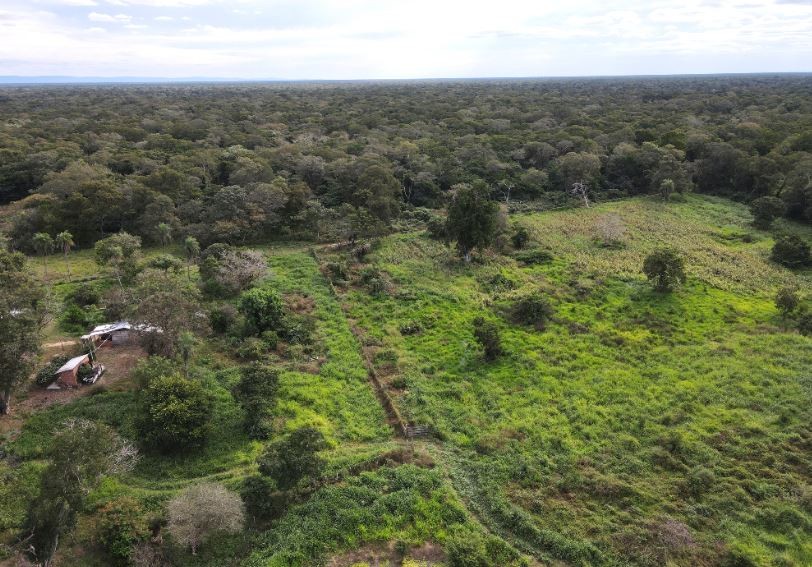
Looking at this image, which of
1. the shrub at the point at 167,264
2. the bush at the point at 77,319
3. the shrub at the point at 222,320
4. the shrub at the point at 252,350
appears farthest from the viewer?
the shrub at the point at 167,264

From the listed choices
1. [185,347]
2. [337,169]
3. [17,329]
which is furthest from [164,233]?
[17,329]

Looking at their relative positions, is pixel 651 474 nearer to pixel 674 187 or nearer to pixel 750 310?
pixel 750 310

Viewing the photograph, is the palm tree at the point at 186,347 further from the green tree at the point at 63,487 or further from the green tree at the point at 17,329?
the green tree at the point at 63,487

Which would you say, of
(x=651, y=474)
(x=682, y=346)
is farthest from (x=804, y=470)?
(x=682, y=346)

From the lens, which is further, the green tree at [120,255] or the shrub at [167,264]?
the shrub at [167,264]

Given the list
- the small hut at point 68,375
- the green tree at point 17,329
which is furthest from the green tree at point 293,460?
the small hut at point 68,375

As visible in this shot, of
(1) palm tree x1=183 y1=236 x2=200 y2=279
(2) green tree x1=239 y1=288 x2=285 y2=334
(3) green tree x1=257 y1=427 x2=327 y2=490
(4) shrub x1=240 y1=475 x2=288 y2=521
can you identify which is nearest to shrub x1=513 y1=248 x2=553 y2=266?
(2) green tree x1=239 y1=288 x2=285 y2=334

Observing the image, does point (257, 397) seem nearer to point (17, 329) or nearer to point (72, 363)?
point (72, 363)
